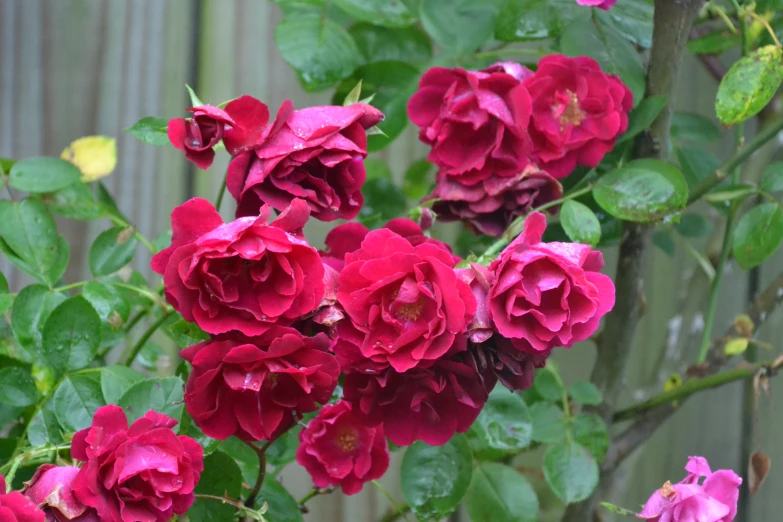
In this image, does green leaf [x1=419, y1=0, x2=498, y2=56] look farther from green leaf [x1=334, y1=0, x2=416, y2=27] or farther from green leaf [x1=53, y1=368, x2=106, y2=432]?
green leaf [x1=53, y1=368, x2=106, y2=432]

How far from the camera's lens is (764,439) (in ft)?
3.21

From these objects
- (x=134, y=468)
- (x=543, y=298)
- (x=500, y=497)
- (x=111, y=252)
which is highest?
(x=543, y=298)

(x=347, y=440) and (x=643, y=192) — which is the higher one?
(x=643, y=192)

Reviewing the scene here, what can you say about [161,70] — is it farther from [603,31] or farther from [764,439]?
[764,439]

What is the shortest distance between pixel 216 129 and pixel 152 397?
172mm

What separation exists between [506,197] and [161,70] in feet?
1.92

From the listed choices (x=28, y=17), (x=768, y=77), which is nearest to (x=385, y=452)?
(x=768, y=77)

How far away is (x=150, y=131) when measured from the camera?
563 mm

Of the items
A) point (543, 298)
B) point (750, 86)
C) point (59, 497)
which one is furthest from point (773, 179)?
point (59, 497)

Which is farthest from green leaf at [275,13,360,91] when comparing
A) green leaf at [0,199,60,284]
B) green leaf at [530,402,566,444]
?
green leaf at [530,402,566,444]

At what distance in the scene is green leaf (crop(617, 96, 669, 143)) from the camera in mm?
619

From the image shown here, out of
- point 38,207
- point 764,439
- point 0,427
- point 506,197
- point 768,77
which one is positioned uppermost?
point 768,77

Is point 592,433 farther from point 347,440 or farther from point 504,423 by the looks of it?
point 347,440

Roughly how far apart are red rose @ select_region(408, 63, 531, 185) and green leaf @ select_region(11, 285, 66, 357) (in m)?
0.31
